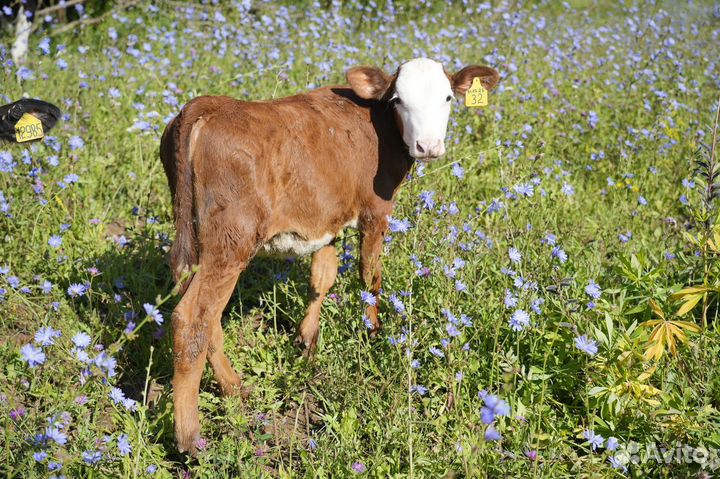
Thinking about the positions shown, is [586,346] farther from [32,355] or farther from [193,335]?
[32,355]

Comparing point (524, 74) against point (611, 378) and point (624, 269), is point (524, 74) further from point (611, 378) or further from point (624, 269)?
point (611, 378)

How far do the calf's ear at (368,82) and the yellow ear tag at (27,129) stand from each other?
1.61 meters

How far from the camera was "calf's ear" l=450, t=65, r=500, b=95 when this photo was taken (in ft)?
13.7

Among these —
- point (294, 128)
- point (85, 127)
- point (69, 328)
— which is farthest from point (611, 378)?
point (85, 127)

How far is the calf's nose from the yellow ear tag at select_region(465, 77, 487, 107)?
0.79 m

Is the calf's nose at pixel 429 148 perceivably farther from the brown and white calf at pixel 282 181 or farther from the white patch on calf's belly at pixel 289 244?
the white patch on calf's belly at pixel 289 244

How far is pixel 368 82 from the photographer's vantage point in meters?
3.81

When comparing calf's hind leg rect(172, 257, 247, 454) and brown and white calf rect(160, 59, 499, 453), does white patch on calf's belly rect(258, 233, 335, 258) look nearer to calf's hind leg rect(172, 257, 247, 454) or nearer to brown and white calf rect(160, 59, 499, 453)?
brown and white calf rect(160, 59, 499, 453)

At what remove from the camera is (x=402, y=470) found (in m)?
2.83

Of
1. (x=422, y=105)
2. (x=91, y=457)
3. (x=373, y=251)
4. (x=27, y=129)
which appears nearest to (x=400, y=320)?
(x=373, y=251)

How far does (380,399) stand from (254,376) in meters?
0.77

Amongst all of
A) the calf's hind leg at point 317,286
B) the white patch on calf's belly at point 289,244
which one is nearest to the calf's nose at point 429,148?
the white patch on calf's belly at point 289,244

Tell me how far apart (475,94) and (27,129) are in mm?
2544

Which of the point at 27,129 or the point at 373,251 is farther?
the point at 373,251
